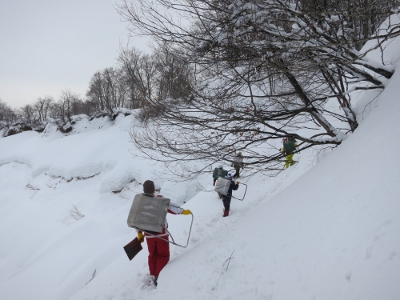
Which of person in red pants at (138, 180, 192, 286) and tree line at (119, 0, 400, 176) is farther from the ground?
tree line at (119, 0, 400, 176)

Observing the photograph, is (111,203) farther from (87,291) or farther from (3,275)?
(87,291)

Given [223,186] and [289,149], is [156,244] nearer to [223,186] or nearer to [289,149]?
[223,186]

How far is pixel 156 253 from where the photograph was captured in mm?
4082

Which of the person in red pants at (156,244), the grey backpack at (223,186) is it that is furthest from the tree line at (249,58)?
the grey backpack at (223,186)

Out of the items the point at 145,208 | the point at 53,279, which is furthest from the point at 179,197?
the point at 145,208

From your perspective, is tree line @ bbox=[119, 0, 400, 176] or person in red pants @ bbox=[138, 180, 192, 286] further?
person in red pants @ bbox=[138, 180, 192, 286]

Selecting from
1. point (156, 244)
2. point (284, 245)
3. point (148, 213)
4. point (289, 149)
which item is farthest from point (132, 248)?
point (289, 149)

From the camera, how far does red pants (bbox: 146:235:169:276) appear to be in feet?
13.0

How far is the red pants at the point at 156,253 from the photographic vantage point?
→ 3.95 m

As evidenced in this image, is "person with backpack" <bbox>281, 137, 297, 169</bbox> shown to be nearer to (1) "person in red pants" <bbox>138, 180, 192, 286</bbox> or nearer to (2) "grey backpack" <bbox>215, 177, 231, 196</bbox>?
(2) "grey backpack" <bbox>215, 177, 231, 196</bbox>

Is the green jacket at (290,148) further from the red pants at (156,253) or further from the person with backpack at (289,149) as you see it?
the red pants at (156,253)

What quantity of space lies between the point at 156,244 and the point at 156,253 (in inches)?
7.7

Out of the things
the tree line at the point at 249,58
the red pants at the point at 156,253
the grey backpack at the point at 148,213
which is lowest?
the red pants at the point at 156,253

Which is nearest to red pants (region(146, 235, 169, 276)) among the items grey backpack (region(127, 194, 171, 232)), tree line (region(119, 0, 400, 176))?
grey backpack (region(127, 194, 171, 232))
